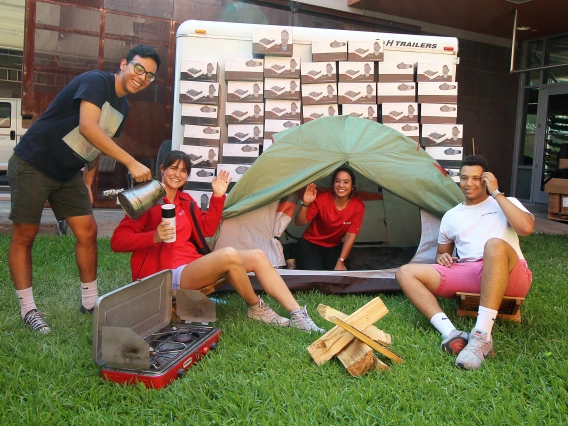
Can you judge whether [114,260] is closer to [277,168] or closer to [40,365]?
[277,168]

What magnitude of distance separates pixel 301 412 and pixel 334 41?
4.10m

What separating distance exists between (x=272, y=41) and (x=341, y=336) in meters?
3.45

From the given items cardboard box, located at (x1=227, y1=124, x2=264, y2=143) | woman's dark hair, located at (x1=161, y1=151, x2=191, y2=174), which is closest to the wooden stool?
woman's dark hair, located at (x1=161, y1=151, x2=191, y2=174)

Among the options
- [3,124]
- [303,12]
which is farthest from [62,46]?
[303,12]

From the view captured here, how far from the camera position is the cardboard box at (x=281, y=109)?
550 cm

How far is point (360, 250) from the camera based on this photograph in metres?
5.22

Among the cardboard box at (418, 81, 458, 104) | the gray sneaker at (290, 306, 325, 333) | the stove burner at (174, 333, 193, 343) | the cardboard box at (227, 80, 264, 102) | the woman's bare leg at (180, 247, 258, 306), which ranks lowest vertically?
the stove burner at (174, 333, 193, 343)

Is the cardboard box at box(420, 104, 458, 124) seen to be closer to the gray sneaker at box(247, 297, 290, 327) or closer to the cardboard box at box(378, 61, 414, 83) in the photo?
the cardboard box at box(378, 61, 414, 83)

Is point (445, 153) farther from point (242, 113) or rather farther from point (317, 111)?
point (242, 113)

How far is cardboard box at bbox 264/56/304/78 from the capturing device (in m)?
5.49

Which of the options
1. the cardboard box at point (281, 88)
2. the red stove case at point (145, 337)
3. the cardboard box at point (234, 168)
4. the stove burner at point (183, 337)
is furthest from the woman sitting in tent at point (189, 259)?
the cardboard box at point (281, 88)

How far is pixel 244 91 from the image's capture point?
5445mm

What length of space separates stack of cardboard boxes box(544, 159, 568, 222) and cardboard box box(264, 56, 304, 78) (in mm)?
3480

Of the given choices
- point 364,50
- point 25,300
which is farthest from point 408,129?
point 25,300
